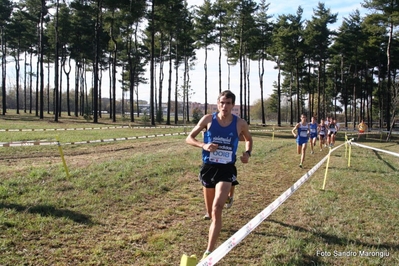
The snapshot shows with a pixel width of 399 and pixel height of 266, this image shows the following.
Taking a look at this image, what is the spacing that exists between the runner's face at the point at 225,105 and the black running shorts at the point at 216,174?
76 centimetres

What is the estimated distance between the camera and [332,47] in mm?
47125

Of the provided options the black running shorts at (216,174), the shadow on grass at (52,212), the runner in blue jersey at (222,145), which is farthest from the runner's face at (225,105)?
the shadow on grass at (52,212)

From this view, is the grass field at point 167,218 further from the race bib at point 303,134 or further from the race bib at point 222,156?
the race bib at point 303,134

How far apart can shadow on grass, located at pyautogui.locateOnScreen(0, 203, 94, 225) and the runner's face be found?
116 inches

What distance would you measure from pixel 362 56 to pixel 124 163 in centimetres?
4655

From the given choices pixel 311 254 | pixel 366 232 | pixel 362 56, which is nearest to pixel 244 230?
pixel 311 254

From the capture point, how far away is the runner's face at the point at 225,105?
4223 millimetres

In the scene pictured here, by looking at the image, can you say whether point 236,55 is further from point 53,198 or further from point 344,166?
point 53,198

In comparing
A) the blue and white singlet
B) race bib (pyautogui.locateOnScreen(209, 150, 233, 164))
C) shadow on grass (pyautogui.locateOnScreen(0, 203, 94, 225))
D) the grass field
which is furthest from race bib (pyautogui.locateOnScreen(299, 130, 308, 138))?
shadow on grass (pyautogui.locateOnScreen(0, 203, 94, 225))

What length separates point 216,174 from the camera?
13.9 feet

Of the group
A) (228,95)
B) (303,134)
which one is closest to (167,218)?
(228,95)

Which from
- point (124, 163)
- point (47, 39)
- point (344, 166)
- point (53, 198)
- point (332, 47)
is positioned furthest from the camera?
point (332, 47)

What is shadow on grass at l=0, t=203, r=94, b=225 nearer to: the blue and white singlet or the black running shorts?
the black running shorts

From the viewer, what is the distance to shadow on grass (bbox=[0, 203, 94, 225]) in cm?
518
